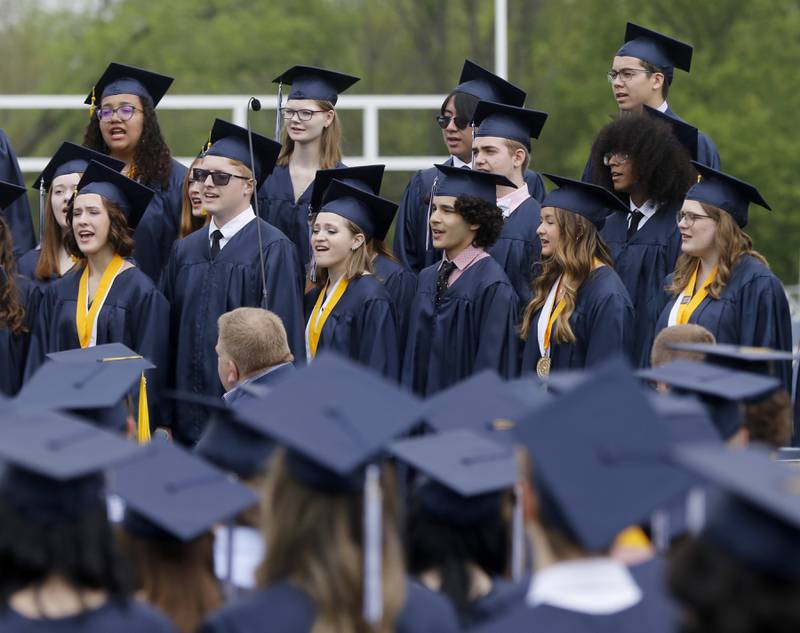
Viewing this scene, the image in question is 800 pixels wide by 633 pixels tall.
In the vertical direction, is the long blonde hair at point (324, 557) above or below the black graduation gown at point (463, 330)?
above

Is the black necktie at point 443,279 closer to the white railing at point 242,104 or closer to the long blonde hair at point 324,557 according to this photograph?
the white railing at point 242,104

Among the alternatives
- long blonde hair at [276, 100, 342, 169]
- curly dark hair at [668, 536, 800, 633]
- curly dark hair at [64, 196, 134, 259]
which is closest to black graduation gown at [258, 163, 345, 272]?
long blonde hair at [276, 100, 342, 169]

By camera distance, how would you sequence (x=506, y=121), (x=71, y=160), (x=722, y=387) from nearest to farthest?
(x=722, y=387)
(x=71, y=160)
(x=506, y=121)

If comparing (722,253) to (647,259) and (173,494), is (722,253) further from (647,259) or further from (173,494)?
(173,494)

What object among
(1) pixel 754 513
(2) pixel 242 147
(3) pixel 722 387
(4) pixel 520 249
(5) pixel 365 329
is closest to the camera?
(1) pixel 754 513

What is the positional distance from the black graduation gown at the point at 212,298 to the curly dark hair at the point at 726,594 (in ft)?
17.6

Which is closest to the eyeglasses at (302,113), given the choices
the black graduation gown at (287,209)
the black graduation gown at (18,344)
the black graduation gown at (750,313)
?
the black graduation gown at (287,209)

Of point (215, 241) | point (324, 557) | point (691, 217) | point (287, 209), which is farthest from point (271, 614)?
point (287, 209)

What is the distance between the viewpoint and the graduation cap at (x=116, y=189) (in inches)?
316

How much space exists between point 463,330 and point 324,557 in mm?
4745

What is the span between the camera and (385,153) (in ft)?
102

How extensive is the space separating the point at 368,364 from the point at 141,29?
23386 millimetres

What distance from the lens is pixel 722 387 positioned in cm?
476

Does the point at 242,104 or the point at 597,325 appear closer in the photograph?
the point at 597,325
